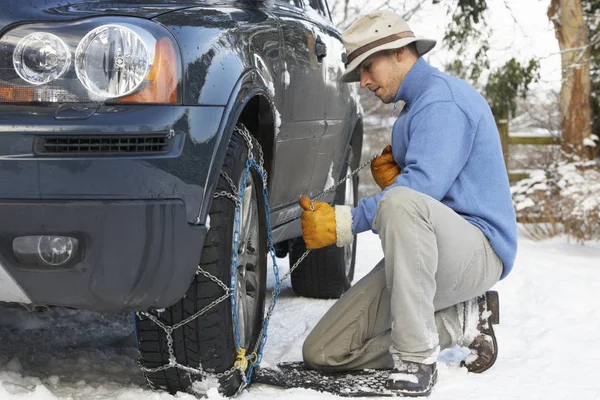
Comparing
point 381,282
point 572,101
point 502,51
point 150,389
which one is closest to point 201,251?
point 150,389

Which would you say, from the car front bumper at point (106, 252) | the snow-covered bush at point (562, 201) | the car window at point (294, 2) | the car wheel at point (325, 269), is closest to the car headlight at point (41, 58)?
the car front bumper at point (106, 252)

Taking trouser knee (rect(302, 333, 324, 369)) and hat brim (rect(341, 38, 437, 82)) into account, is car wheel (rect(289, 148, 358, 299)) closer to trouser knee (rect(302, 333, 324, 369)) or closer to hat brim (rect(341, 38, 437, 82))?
trouser knee (rect(302, 333, 324, 369))

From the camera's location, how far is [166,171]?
2.71 meters

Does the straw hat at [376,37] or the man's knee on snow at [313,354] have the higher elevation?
the straw hat at [376,37]

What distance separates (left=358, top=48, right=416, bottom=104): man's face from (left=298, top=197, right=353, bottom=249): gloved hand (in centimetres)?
55

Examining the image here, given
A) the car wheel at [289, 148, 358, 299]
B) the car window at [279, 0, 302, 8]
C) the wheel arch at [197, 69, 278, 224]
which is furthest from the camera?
the car wheel at [289, 148, 358, 299]

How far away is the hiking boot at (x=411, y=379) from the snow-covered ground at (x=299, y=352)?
57 mm

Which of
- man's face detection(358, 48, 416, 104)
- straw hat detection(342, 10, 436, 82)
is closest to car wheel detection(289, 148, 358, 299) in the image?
man's face detection(358, 48, 416, 104)

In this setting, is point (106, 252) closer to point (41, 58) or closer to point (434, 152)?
point (41, 58)

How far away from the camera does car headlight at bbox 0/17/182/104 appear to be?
8.83 feet

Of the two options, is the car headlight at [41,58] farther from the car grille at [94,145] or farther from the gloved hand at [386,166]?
the gloved hand at [386,166]

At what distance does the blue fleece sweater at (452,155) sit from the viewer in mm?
3441

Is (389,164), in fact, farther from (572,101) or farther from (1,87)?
(572,101)

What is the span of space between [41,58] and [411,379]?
165 cm
